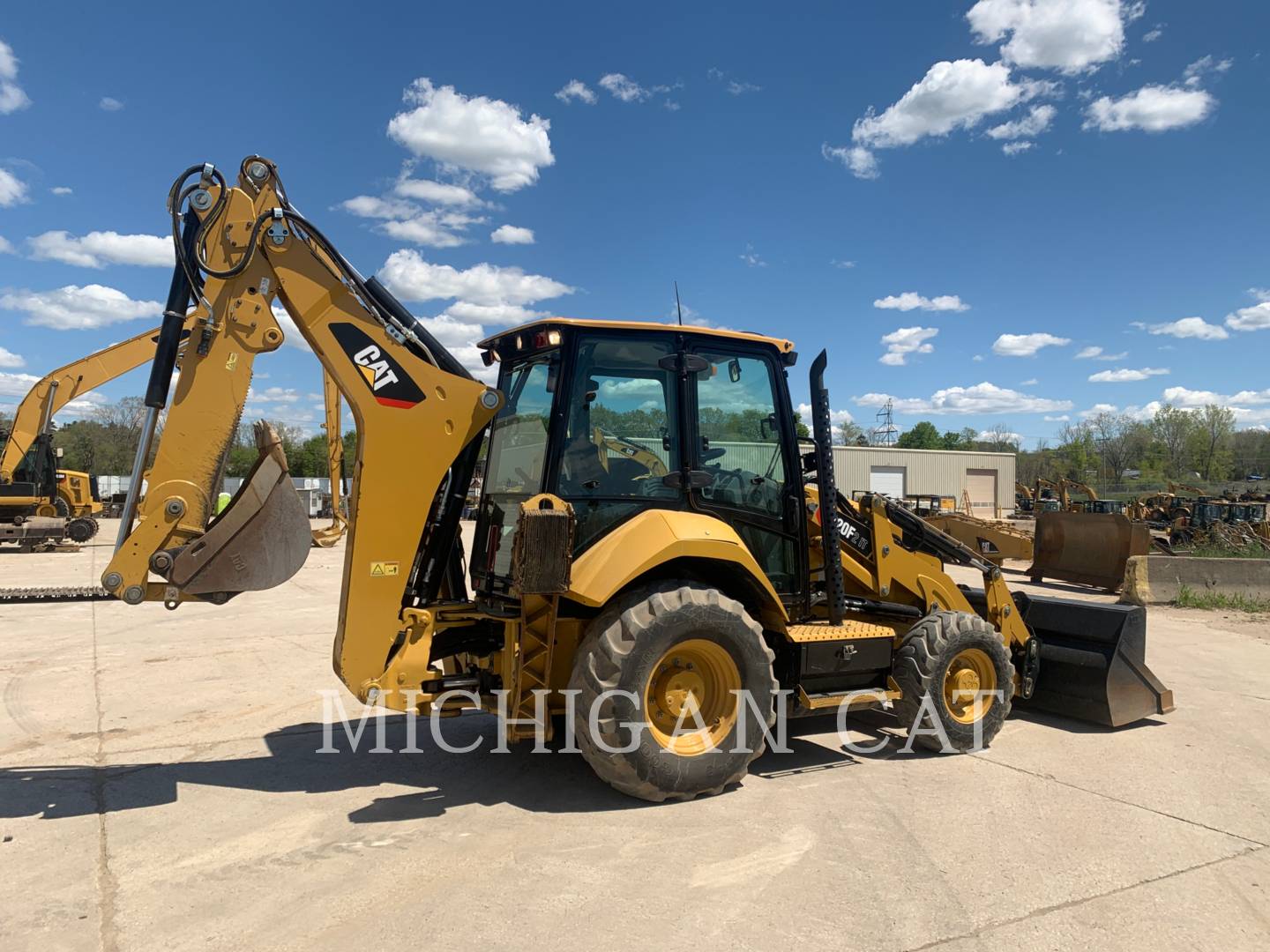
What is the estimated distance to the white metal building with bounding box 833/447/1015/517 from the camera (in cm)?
4519

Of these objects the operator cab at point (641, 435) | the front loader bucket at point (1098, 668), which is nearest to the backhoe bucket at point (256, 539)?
the operator cab at point (641, 435)

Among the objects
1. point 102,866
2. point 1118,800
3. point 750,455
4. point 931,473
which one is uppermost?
point 931,473

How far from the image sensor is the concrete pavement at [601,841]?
134 inches

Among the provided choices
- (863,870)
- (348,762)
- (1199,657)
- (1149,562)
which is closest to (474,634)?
(348,762)

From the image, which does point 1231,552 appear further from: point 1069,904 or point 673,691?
point 673,691

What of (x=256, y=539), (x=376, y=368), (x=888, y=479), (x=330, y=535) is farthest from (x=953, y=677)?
(x=888, y=479)

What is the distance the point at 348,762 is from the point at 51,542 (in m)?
21.0

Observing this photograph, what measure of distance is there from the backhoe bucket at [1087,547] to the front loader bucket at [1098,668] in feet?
30.2

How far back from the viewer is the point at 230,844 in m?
4.15

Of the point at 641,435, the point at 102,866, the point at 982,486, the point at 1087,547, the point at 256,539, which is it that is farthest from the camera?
the point at 982,486

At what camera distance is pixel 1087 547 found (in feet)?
51.5

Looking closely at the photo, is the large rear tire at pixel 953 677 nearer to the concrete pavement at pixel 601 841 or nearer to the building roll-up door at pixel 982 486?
the concrete pavement at pixel 601 841

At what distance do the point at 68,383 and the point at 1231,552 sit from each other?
2271 cm

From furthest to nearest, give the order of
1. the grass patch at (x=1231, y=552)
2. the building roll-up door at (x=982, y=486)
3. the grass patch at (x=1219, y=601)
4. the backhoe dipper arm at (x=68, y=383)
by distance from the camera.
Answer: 1. the building roll-up door at (x=982, y=486)
2. the backhoe dipper arm at (x=68, y=383)
3. the grass patch at (x=1231, y=552)
4. the grass patch at (x=1219, y=601)
